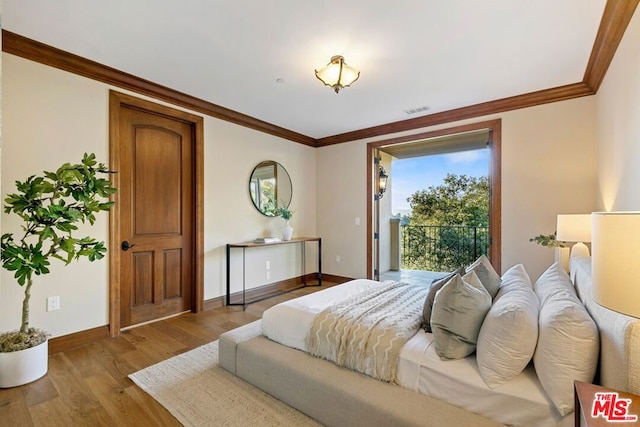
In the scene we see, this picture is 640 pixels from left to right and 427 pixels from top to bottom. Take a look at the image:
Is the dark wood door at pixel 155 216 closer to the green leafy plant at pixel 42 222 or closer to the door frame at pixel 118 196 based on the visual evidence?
the door frame at pixel 118 196

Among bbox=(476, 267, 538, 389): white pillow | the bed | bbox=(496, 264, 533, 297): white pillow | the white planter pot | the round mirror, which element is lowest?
the white planter pot

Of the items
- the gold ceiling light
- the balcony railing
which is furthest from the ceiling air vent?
the balcony railing

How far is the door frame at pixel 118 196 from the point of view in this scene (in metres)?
2.89

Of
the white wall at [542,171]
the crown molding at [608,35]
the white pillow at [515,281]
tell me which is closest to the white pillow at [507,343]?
the white pillow at [515,281]

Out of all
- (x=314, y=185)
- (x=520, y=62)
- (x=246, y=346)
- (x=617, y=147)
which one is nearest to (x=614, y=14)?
(x=520, y=62)

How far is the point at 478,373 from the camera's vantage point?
1383 millimetres

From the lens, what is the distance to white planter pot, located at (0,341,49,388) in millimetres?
2018

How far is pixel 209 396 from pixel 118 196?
213 centimetres

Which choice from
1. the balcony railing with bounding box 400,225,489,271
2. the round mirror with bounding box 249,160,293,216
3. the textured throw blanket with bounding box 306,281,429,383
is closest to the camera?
the textured throw blanket with bounding box 306,281,429,383

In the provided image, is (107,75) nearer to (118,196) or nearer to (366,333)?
(118,196)

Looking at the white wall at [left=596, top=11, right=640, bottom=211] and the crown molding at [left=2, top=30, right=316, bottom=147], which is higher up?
the crown molding at [left=2, top=30, right=316, bottom=147]

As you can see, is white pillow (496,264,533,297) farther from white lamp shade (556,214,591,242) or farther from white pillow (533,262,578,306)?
white lamp shade (556,214,591,242)

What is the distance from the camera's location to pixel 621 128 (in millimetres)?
2221

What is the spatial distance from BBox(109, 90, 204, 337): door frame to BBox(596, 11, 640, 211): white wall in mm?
3870
